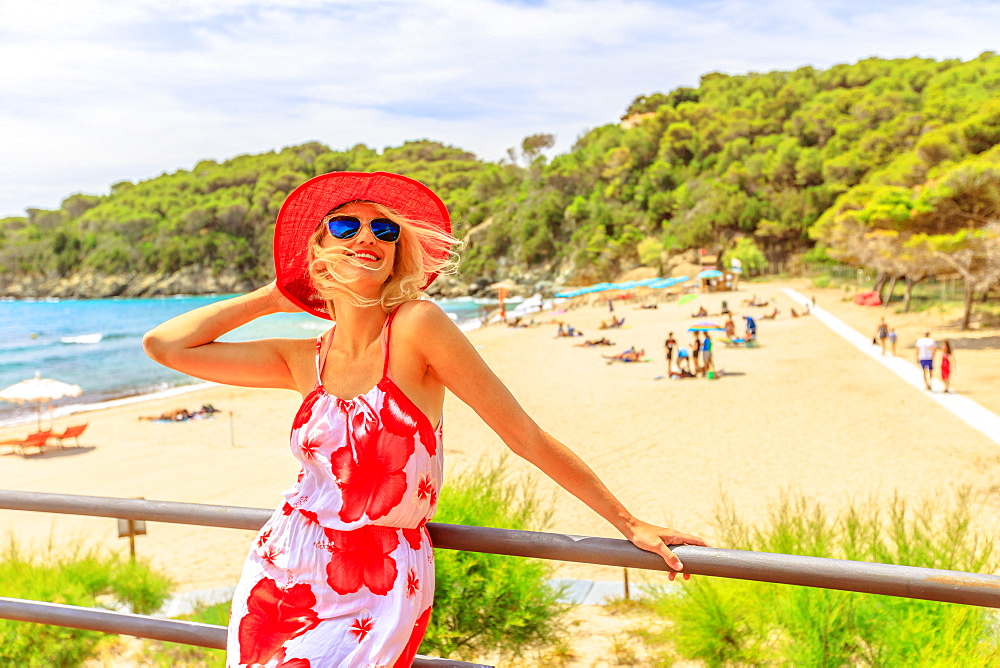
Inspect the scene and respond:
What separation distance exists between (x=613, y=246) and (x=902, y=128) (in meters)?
28.9

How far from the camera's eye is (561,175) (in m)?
104

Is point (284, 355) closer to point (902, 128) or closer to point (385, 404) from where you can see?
point (385, 404)

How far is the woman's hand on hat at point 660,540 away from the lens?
133cm

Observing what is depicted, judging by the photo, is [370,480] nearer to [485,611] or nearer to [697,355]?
[485,611]

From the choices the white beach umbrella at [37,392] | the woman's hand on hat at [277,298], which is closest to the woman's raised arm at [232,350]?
the woman's hand on hat at [277,298]

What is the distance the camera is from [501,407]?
1.40m

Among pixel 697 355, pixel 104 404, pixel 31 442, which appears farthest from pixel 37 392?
pixel 697 355

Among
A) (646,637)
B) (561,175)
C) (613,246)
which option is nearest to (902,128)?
(613,246)

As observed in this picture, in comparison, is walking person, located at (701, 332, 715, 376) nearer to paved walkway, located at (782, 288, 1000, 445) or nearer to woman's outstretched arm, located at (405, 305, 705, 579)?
paved walkway, located at (782, 288, 1000, 445)

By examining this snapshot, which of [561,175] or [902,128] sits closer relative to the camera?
[902,128]

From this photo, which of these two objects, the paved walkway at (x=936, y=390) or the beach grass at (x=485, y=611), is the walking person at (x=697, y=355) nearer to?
the paved walkway at (x=936, y=390)

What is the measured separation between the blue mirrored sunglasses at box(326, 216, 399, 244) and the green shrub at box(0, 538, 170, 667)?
2.53 m

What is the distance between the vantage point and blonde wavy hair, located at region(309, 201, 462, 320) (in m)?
1.54

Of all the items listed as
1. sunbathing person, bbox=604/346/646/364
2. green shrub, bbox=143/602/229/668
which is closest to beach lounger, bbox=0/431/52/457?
green shrub, bbox=143/602/229/668
